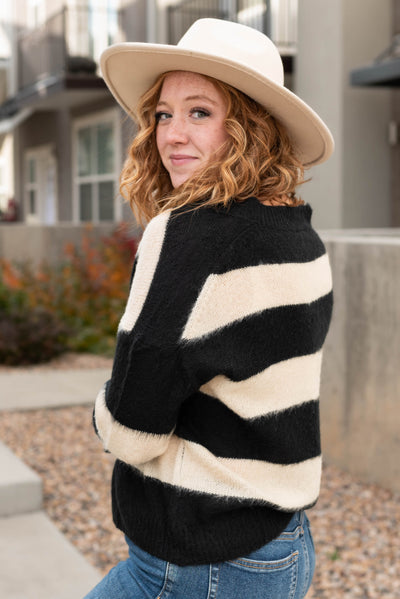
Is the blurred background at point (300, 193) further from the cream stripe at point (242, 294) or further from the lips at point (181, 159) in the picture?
the cream stripe at point (242, 294)

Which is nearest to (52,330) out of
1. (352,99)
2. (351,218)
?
(351,218)

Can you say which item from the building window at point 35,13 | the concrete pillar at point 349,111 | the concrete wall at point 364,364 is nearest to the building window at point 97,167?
the building window at point 35,13

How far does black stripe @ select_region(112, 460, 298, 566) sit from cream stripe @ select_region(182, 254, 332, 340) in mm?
299

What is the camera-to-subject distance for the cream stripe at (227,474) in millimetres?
1401

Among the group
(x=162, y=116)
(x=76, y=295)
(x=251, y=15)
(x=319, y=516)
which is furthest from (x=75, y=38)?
(x=162, y=116)

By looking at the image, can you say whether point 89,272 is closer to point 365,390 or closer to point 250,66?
point 365,390

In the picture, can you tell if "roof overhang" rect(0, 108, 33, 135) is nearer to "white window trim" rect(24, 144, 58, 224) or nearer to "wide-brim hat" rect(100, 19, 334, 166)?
"white window trim" rect(24, 144, 58, 224)

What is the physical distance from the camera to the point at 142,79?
5.70 feet

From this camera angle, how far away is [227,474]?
1394 mm

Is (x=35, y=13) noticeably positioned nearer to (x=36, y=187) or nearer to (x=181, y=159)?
(x=36, y=187)

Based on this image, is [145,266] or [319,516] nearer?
[145,266]

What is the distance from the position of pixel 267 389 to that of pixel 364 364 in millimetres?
3057

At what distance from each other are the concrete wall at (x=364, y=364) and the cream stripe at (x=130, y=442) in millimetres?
2886

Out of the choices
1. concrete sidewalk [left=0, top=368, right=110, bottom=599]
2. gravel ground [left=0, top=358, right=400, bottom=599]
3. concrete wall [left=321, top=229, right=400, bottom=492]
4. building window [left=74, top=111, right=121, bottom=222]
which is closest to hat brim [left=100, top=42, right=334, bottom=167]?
concrete sidewalk [left=0, top=368, right=110, bottom=599]
